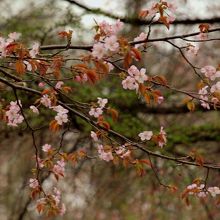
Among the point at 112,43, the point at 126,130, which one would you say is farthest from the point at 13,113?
the point at 126,130

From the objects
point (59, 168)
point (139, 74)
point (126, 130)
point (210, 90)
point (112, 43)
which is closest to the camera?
point (112, 43)

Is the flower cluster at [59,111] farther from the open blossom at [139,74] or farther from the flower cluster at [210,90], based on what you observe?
the flower cluster at [210,90]

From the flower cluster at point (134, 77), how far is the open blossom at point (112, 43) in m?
0.24

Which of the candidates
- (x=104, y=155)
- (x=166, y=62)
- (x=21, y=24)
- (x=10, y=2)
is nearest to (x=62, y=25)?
(x=21, y=24)

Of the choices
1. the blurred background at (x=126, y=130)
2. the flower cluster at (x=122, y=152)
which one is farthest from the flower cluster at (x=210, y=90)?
the blurred background at (x=126, y=130)

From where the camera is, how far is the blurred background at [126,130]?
5.47 m

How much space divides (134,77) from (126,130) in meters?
3.00

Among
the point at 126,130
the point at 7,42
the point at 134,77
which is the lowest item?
the point at 126,130

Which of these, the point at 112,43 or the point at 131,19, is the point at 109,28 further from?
the point at 131,19

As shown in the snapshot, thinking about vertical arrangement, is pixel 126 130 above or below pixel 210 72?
below

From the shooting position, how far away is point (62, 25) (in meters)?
5.19

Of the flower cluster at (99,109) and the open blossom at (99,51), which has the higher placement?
→ the open blossom at (99,51)

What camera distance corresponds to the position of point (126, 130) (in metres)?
5.53

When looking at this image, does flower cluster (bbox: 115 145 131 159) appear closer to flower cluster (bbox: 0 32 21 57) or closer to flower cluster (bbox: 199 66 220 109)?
flower cluster (bbox: 199 66 220 109)
